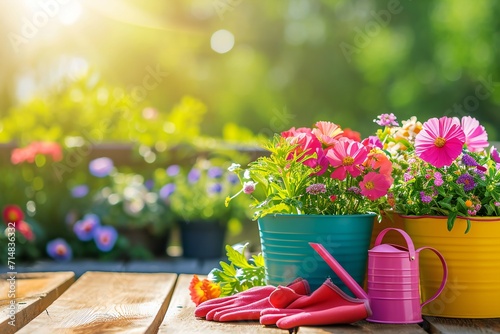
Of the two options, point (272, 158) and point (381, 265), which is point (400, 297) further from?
point (272, 158)

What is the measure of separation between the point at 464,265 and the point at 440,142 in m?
0.25

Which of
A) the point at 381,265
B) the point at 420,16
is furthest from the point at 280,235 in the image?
the point at 420,16

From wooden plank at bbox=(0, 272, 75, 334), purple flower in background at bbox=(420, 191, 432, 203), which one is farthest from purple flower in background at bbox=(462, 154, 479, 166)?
wooden plank at bbox=(0, 272, 75, 334)

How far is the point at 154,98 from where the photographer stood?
15.7 metres

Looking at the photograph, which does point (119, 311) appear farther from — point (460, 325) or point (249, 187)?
point (460, 325)

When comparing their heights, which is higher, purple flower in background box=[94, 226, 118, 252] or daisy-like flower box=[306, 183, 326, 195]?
daisy-like flower box=[306, 183, 326, 195]

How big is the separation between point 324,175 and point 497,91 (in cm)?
1113

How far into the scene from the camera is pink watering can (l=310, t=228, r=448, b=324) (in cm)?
148

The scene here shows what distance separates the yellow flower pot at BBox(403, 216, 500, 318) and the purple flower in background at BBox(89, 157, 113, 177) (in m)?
2.90

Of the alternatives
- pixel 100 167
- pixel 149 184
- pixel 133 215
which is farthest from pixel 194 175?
pixel 100 167

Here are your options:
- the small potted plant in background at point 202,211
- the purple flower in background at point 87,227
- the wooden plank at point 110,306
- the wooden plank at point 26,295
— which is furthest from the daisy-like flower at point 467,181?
the purple flower in background at point 87,227

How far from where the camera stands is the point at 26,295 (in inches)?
70.1

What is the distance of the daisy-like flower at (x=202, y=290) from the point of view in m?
1.66

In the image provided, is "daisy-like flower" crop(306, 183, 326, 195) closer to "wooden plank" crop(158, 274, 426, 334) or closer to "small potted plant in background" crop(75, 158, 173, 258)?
"wooden plank" crop(158, 274, 426, 334)
